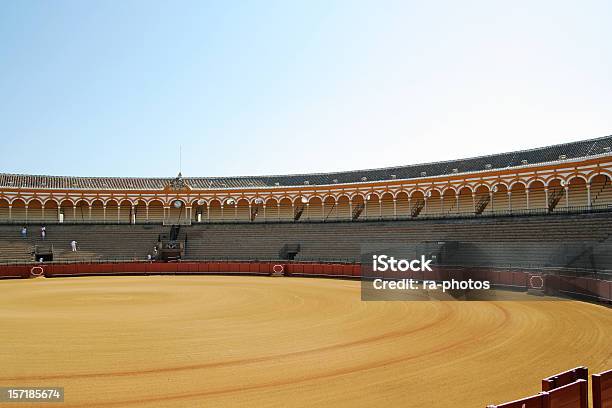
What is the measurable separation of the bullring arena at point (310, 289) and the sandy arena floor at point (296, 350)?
0.07 meters

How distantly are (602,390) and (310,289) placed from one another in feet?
66.4

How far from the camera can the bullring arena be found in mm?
8586

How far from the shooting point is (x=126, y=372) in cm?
911

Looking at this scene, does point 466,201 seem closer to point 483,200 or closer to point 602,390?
point 483,200

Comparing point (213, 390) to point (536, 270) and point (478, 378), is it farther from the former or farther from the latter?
point (536, 270)

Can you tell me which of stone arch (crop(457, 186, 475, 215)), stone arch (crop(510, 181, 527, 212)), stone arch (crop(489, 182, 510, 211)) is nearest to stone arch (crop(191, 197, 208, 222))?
stone arch (crop(457, 186, 475, 215))

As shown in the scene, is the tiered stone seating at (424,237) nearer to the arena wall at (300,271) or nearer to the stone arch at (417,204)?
the arena wall at (300,271)

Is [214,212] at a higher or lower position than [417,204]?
lower

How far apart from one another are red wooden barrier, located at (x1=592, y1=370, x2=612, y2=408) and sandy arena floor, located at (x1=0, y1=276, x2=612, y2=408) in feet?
6.73

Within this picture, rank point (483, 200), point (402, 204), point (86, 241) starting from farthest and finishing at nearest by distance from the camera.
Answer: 1. point (402, 204)
2. point (86, 241)
3. point (483, 200)

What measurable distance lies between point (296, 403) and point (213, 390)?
1621mm

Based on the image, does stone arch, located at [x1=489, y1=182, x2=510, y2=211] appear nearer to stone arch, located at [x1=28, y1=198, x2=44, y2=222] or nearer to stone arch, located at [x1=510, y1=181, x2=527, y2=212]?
stone arch, located at [x1=510, y1=181, x2=527, y2=212]

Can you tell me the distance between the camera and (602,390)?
5.60 m

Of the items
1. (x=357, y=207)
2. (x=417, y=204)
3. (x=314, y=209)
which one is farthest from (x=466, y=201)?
(x=314, y=209)
